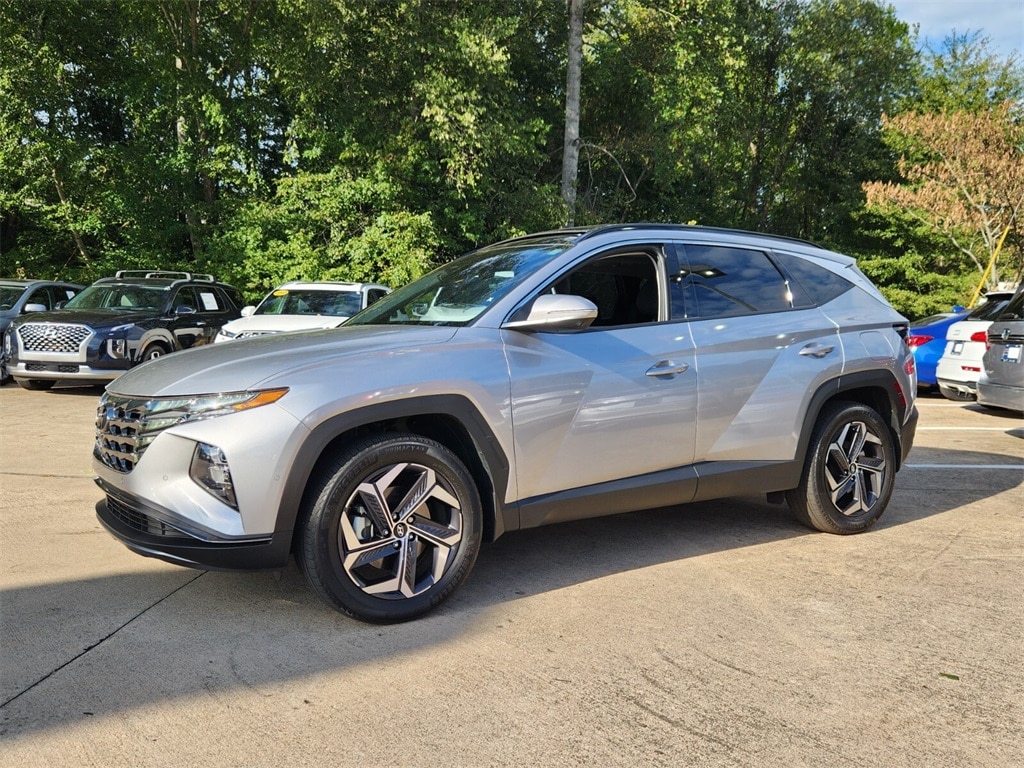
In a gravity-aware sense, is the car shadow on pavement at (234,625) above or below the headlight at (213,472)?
below

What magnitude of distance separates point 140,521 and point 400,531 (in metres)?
1.08

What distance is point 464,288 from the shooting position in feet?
14.9

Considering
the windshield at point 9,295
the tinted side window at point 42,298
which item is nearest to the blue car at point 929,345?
the tinted side window at point 42,298

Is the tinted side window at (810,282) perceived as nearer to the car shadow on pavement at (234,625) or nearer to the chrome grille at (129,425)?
the car shadow on pavement at (234,625)

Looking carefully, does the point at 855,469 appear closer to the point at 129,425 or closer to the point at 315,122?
the point at 129,425

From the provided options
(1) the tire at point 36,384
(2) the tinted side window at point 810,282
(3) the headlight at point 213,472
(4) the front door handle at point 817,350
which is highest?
(2) the tinted side window at point 810,282

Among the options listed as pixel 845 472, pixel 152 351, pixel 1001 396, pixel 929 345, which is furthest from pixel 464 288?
pixel 929 345

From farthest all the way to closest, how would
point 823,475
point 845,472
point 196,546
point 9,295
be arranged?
point 9,295 < point 845,472 < point 823,475 < point 196,546

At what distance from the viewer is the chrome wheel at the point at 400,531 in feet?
11.8

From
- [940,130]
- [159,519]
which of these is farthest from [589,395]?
[940,130]

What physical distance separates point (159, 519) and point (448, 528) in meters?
1.20

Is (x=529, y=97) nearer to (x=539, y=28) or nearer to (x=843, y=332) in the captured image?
(x=539, y=28)

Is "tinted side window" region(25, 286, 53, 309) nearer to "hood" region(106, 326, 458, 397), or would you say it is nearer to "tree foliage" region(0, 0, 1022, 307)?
"tree foliage" region(0, 0, 1022, 307)

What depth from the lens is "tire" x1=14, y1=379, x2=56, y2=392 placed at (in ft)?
41.1
